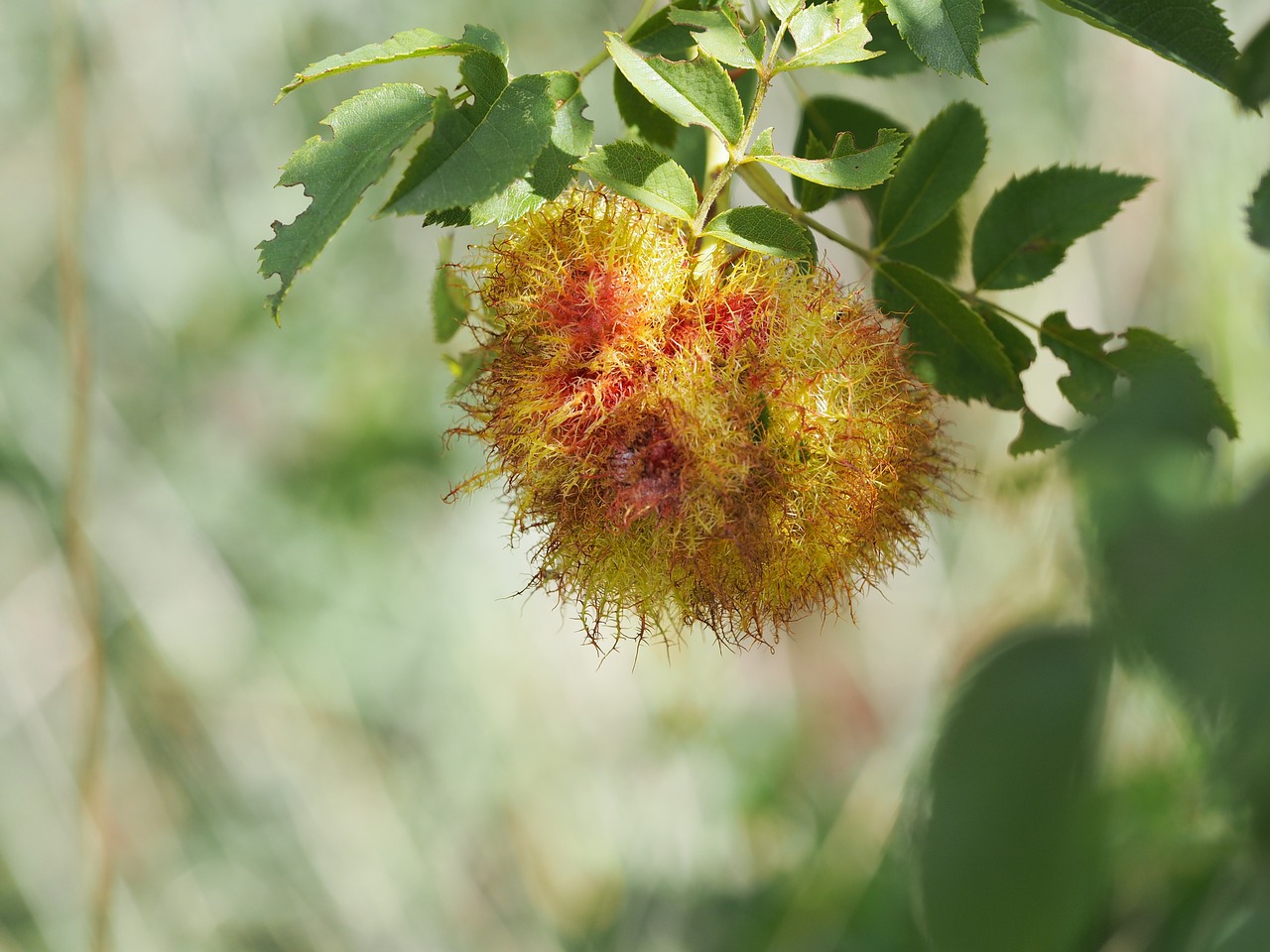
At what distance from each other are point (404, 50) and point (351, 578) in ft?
6.05

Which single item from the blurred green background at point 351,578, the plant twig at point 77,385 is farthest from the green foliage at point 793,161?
the blurred green background at point 351,578

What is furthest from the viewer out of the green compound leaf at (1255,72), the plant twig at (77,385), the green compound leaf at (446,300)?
the plant twig at (77,385)

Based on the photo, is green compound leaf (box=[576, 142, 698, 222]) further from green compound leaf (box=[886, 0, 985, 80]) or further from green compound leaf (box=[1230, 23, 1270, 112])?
green compound leaf (box=[1230, 23, 1270, 112])

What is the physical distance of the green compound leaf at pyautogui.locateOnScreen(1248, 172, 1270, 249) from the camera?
0.55 meters

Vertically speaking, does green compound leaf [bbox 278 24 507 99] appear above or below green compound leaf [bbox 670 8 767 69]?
above

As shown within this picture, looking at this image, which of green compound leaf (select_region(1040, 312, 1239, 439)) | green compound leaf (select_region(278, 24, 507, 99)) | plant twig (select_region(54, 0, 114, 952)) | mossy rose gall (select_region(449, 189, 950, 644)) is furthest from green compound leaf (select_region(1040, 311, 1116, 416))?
plant twig (select_region(54, 0, 114, 952))

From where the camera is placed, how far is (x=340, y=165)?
1.86ft

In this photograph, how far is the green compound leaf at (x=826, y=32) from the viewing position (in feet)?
1.85

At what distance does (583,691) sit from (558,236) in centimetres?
186

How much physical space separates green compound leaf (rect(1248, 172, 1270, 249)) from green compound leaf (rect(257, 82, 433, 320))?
468 millimetres

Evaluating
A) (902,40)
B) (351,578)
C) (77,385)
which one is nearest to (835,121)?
(902,40)

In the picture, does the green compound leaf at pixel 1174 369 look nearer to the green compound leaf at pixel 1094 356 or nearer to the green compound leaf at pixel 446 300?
the green compound leaf at pixel 1094 356

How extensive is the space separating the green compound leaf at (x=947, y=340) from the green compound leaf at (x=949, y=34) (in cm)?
15

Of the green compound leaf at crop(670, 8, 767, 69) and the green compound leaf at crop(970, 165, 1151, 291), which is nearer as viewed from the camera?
the green compound leaf at crop(670, 8, 767, 69)
